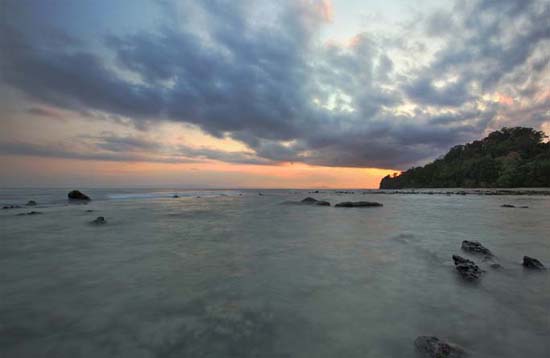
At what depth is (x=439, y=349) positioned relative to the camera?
2.32 meters

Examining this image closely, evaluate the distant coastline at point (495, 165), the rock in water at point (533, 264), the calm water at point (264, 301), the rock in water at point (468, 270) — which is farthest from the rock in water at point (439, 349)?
the distant coastline at point (495, 165)

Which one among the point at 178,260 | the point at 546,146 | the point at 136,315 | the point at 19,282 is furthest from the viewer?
the point at 546,146

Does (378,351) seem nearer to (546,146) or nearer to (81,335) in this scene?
(81,335)

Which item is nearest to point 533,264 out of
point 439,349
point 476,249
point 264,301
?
point 476,249

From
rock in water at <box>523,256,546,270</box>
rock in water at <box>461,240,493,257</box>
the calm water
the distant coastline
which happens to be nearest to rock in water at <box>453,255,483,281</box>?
the calm water

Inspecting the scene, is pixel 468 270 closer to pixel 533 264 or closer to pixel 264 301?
pixel 533 264

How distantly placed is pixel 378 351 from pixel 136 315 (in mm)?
3056

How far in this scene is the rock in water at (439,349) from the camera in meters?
2.29

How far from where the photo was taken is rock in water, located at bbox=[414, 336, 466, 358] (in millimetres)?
2295

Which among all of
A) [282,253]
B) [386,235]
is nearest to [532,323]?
[282,253]

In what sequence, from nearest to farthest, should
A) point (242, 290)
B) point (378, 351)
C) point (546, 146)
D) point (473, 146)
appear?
point (378, 351) → point (242, 290) → point (546, 146) → point (473, 146)

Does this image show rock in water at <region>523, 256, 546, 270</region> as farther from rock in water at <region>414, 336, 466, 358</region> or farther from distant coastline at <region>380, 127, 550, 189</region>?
distant coastline at <region>380, 127, 550, 189</region>

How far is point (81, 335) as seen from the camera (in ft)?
9.07

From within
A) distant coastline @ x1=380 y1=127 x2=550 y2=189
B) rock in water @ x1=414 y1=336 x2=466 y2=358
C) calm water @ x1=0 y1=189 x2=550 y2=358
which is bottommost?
calm water @ x1=0 y1=189 x2=550 y2=358
